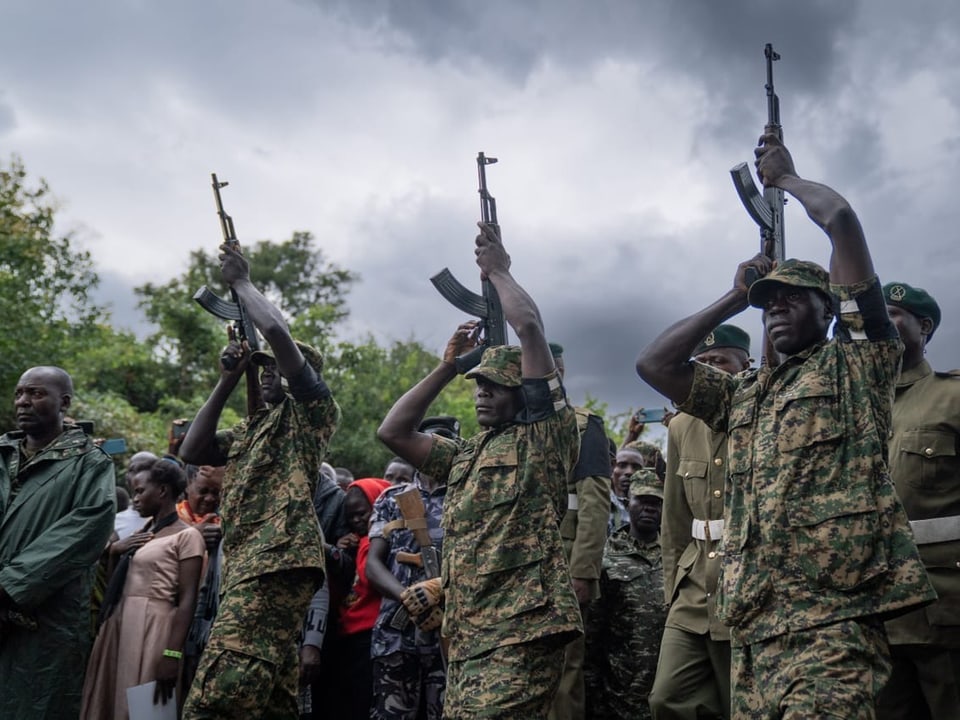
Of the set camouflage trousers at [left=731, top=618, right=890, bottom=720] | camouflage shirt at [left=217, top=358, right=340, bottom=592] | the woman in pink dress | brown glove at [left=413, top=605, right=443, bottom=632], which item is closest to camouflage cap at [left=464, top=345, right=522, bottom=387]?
camouflage shirt at [left=217, top=358, right=340, bottom=592]

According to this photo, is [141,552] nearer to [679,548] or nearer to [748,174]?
[679,548]

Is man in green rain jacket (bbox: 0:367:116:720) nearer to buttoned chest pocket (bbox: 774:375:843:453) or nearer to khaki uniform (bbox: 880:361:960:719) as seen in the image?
buttoned chest pocket (bbox: 774:375:843:453)

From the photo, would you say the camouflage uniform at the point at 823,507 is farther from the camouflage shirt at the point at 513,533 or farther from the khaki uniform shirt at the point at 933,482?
the khaki uniform shirt at the point at 933,482

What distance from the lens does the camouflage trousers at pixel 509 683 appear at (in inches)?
174

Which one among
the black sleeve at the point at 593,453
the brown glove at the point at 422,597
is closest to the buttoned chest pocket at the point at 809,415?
the black sleeve at the point at 593,453

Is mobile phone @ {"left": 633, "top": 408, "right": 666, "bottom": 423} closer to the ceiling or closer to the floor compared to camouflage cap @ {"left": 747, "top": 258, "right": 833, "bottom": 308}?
closer to the ceiling

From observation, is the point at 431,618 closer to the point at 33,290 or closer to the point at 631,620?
the point at 631,620

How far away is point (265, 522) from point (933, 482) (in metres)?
3.49

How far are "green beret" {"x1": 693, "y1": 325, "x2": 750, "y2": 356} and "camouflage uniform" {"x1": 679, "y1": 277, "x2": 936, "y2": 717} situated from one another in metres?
1.67

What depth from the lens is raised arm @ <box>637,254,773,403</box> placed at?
467 centimetres

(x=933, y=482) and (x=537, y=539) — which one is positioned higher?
A: (x=933, y=482)

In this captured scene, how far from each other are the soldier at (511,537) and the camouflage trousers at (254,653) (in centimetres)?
116

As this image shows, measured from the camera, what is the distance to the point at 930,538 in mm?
4867

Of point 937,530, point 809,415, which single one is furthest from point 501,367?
point 937,530
